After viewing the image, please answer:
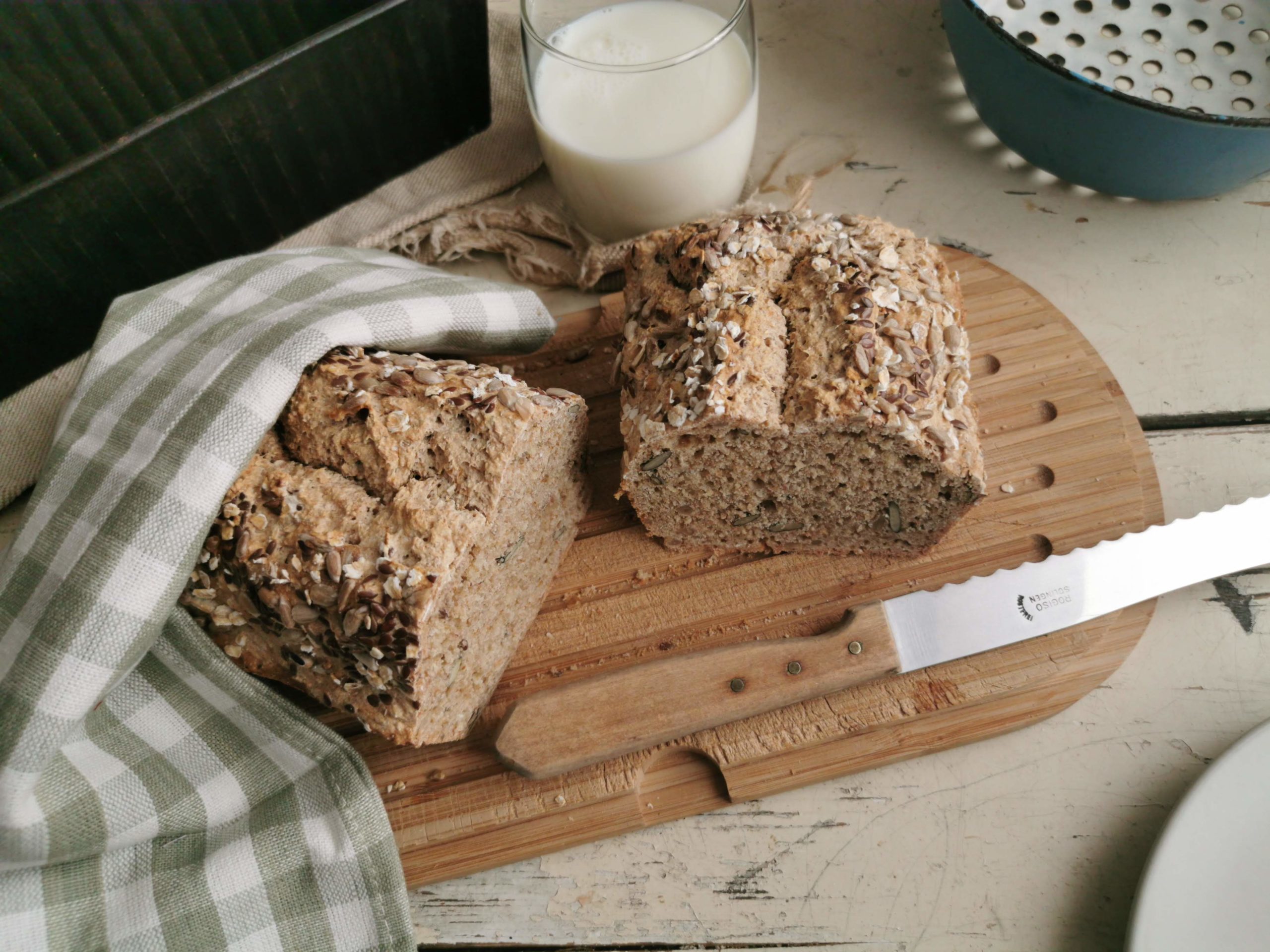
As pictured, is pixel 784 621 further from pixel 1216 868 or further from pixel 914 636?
pixel 1216 868

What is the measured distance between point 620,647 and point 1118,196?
2.29m

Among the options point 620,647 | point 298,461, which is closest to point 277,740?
point 298,461

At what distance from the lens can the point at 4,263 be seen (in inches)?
109

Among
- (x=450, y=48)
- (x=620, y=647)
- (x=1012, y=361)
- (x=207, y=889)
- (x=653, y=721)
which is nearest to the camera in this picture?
(x=207, y=889)

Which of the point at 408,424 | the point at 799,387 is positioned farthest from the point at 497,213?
the point at 799,387

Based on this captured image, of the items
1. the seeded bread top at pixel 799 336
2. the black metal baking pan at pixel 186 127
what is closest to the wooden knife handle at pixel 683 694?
the seeded bread top at pixel 799 336

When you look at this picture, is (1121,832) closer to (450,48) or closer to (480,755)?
(480,755)

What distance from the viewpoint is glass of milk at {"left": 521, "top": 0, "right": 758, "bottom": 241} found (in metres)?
2.98

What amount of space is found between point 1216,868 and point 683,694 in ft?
4.24

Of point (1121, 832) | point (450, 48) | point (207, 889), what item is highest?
point (450, 48)

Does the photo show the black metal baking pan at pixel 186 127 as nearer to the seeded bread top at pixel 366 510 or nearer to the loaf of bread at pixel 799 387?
the seeded bread top at pixel 366 510

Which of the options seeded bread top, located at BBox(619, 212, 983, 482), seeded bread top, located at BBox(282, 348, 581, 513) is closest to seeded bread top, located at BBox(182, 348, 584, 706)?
seeded bread top, located at BBox(282, 348, 581, 513)

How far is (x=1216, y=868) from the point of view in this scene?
7.46 ft

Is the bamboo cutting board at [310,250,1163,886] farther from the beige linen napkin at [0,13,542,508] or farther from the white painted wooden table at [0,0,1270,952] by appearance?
the beige linen napkin at [0,13,542,508]
